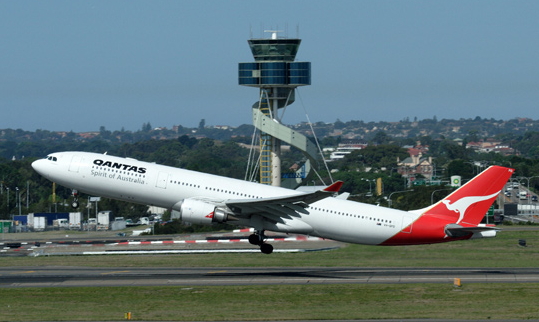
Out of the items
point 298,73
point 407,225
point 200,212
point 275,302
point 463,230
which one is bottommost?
point 275,302

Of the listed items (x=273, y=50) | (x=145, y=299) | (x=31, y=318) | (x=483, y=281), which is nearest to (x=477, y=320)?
(x=483, y=281)

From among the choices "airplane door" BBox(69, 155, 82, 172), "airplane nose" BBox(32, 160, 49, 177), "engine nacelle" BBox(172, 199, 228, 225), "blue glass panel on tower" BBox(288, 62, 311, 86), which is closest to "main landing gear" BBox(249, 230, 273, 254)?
"engine nacelle" BBox(172, 199, 228, 225)

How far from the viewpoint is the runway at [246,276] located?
5112 cm

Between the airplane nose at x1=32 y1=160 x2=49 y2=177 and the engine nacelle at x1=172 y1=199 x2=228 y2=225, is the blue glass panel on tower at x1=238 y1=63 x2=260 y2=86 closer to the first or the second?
the airplane nose at x1=32 y1=160 x2=49 y2=177

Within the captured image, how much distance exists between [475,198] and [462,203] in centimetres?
87

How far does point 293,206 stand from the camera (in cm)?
5297

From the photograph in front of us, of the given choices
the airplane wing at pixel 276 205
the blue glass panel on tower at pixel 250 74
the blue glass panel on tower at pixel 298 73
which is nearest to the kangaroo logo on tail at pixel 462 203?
the airplane wing at pixel 276 205

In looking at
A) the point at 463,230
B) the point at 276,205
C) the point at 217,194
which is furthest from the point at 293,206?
the point at 463,230

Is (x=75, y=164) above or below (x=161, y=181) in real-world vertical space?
above

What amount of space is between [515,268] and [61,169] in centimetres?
3059

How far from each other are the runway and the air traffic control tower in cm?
7892

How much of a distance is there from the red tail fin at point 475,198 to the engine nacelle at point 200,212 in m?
14.5

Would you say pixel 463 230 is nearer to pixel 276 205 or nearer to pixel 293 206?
pixel 293 206

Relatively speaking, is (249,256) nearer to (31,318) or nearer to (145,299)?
(145,299)
